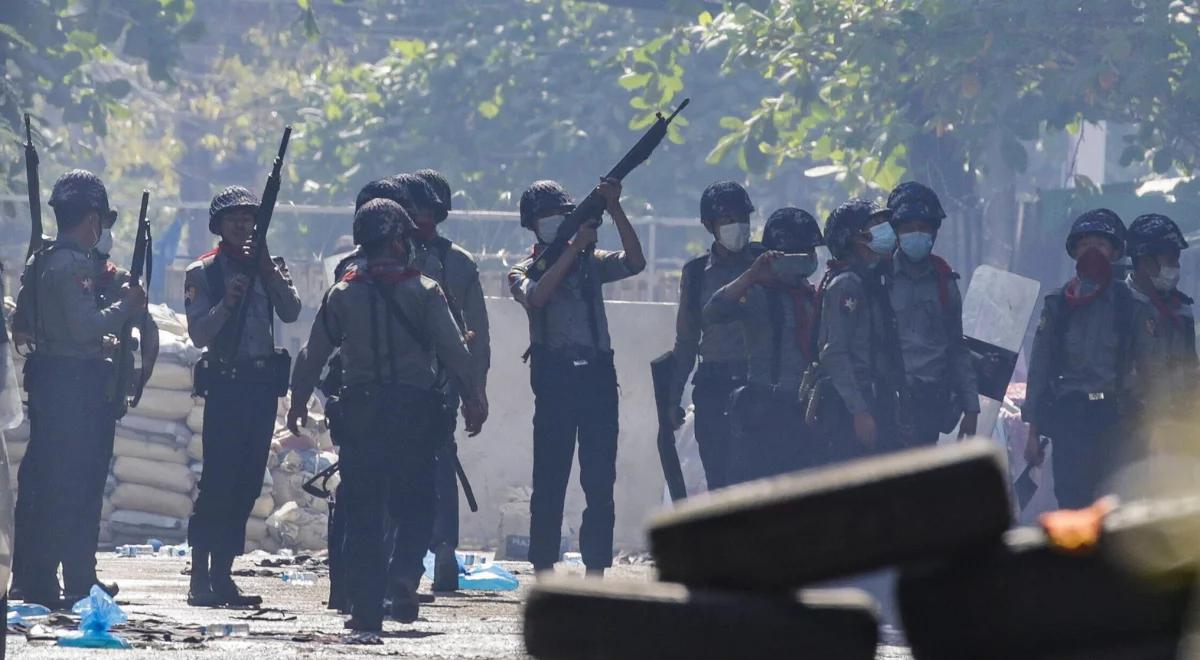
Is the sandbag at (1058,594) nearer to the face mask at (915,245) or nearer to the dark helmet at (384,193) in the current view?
the dark helmet at (384,193)

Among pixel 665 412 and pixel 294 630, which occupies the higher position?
pixel 665 412

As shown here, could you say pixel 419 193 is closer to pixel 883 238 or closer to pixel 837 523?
pixel 883 238

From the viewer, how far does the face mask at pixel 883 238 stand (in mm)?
11047

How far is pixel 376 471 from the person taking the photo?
8.89 meters

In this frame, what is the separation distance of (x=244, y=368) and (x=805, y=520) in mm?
7841

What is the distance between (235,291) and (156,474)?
5412mm

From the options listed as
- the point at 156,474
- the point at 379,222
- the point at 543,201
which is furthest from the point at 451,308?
the point at 156,474

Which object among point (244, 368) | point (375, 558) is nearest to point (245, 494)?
point (244, 368)

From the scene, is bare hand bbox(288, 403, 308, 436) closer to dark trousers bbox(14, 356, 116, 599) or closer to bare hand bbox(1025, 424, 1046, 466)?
dark trousers bbox(14, 356, 116, 599)

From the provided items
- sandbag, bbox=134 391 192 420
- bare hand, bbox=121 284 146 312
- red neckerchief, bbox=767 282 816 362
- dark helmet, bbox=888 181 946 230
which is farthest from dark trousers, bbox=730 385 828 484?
sandbag, bbox=134 391 192 420

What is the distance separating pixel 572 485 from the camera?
1552cm

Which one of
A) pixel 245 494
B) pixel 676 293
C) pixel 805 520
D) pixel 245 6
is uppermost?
pixel 245 6

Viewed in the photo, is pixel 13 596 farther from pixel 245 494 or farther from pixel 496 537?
pixel 496 537

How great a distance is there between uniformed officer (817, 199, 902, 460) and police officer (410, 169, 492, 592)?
5.06ft
